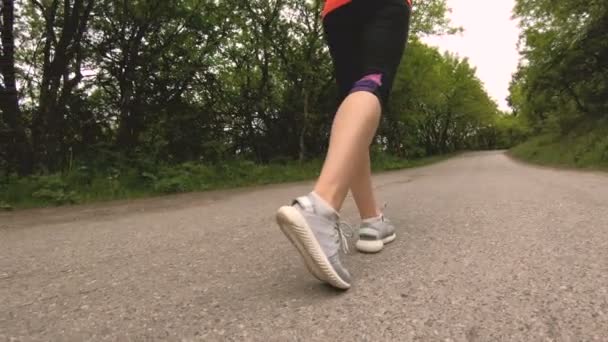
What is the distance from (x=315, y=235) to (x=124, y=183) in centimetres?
592

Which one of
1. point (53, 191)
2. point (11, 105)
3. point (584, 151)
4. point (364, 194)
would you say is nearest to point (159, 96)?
point (11, 105)

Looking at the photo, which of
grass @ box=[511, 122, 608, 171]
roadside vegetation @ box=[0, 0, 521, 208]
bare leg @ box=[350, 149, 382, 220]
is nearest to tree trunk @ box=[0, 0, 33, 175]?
roadside vegetation @ box=[0, 0, 521, 208]

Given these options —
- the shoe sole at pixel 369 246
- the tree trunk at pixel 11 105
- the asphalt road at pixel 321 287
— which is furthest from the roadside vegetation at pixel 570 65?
the tree trunk at pixel 11 105

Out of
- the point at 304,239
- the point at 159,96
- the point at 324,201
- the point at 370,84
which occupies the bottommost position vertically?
the point at 304,239

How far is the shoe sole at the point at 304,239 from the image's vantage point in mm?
1214

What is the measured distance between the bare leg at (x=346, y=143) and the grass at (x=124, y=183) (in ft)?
16.5

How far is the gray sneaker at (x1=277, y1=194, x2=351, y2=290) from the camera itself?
122 cm

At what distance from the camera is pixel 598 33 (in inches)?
585

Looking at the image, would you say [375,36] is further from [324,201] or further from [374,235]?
[374,235]

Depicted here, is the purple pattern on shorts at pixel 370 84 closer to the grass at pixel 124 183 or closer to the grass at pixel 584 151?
the grass at pixel 124 183

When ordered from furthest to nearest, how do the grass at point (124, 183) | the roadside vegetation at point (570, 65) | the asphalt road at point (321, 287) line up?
the roadside vegetation at point (570, 65)
the grass at point (124, 183)
the asphalt road at point (321, 287)

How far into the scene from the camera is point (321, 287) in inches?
54.4

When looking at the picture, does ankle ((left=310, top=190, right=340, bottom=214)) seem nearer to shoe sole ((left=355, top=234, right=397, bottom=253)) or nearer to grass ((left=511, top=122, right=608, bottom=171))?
shoe sole ((left=355, top=234, right=397, bottom=253))

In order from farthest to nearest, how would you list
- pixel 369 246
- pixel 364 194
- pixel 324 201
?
pixel 364 194 → pixel 369 246 → pixel 324 201
